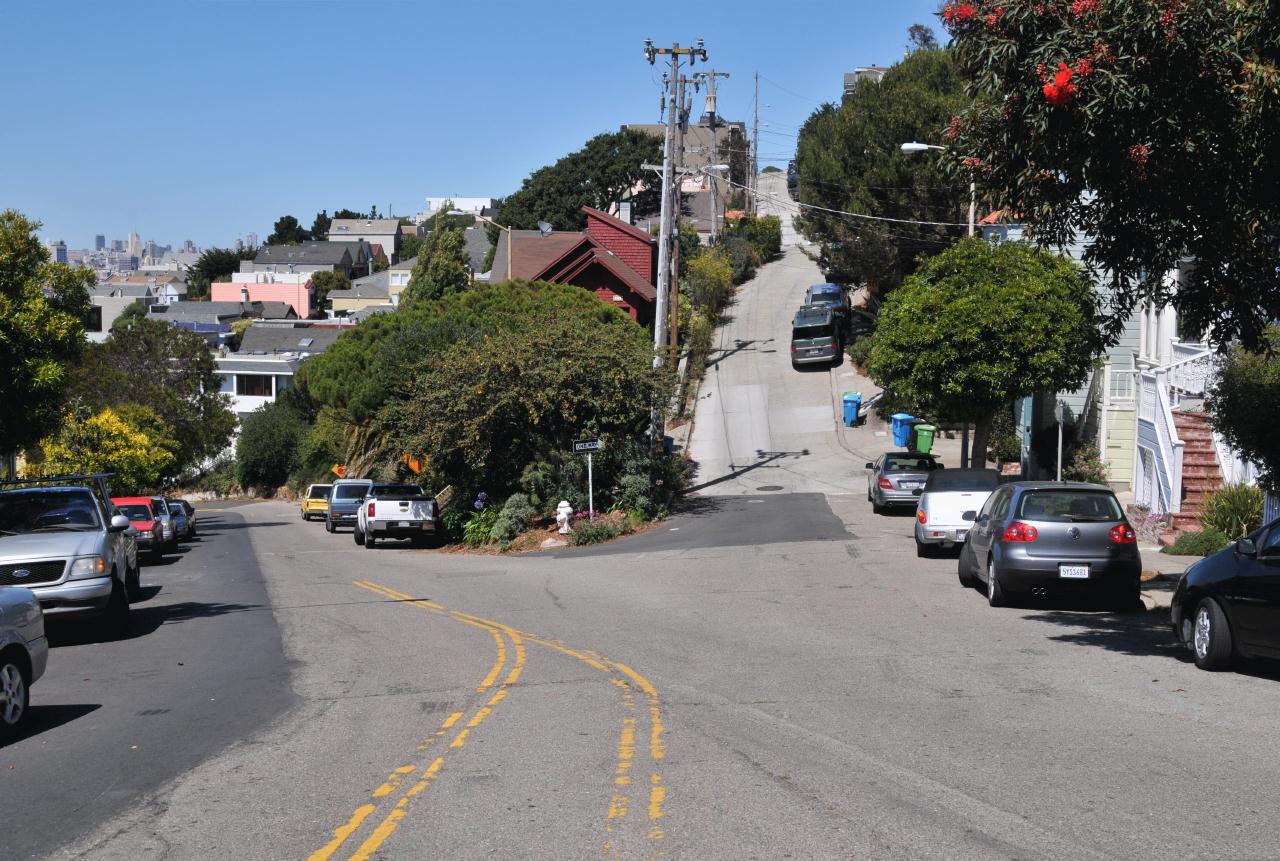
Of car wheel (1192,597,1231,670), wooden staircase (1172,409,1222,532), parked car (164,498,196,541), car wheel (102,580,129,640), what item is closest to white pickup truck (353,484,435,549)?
parked car (164,498,196,541)

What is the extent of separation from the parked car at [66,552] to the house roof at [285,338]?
242 ft

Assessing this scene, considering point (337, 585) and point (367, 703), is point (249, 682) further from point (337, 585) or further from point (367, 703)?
point (337, 585)

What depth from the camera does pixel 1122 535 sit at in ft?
49.7

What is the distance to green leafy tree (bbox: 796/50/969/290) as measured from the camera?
5175 centimetres

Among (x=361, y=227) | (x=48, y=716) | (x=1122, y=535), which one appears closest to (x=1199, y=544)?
(x=1122, y=535)

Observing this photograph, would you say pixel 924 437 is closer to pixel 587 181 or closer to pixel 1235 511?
pixel 1235 511

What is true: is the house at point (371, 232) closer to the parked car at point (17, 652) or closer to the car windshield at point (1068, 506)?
the car windshield at point (1068, 506)

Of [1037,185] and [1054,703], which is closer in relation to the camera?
[1054,703]

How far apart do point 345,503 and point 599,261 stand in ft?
76.1

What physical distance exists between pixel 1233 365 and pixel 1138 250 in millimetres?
6075

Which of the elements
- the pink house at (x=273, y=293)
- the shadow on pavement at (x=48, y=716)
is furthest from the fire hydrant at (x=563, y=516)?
the pink house at (x=273, y=293)

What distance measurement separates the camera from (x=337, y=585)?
72.0 ft

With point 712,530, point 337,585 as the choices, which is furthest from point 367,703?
point 712,530

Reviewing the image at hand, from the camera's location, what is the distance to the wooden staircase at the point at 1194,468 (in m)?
23.0
